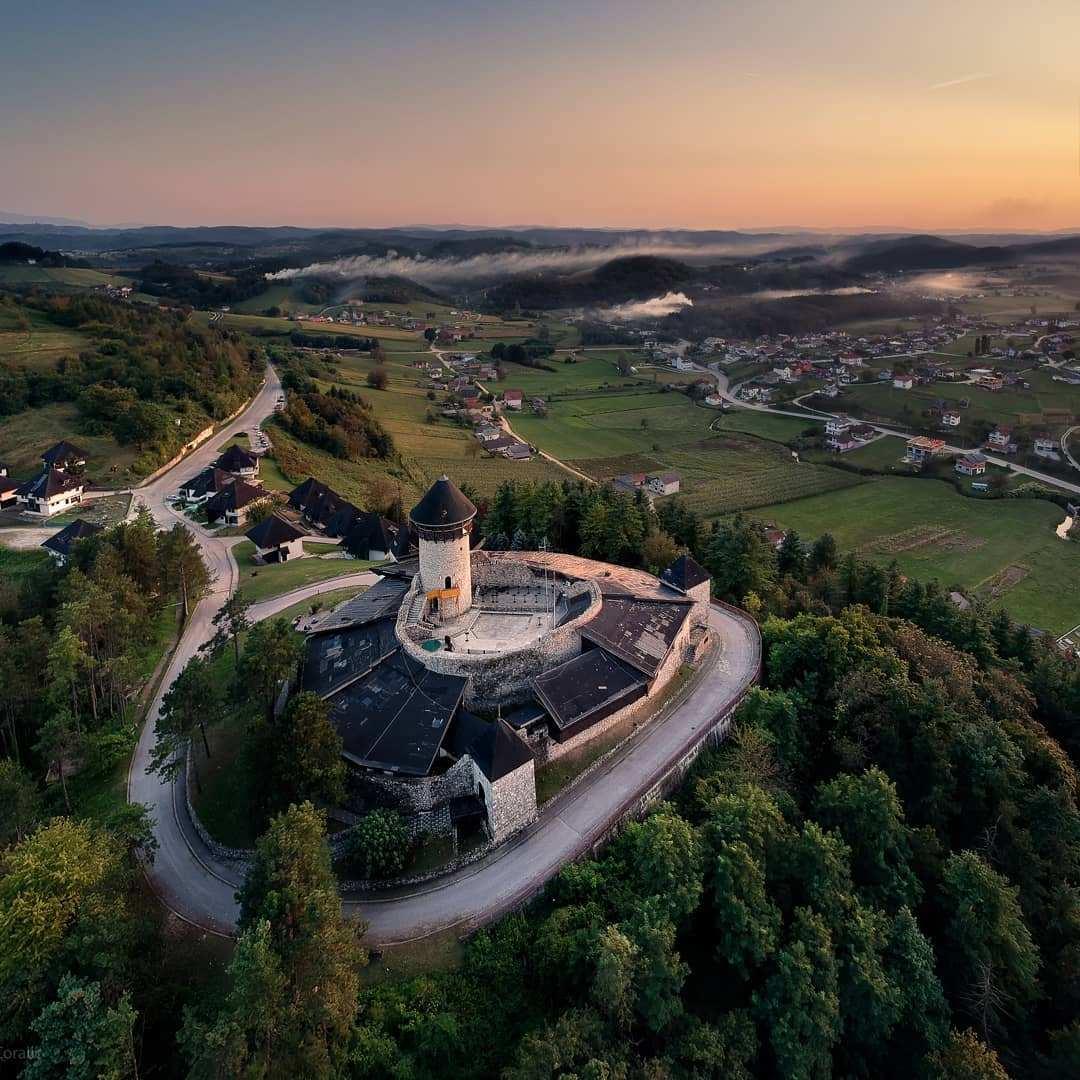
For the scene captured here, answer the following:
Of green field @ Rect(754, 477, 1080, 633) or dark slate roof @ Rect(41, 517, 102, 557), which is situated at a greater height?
dark slate roof @ Rect(41, 517, 102, 557)

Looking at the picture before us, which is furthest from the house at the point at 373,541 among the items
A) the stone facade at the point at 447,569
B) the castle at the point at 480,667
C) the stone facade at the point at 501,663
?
the stone facade at the point at 501,663

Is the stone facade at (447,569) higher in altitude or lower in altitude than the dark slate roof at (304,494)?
higher

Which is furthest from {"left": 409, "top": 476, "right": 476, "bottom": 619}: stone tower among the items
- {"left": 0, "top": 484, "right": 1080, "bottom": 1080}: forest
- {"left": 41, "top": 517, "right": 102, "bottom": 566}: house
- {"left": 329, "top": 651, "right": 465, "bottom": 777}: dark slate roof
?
{"left": 41, "top": 517, "right": 102, "bottom": 566}: house

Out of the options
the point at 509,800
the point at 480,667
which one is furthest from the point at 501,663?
the point at 509,800

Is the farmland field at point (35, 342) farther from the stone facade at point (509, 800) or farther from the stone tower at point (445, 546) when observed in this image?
the stone facade at point (509, 800)

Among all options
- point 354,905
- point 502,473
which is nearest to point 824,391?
point 502,473

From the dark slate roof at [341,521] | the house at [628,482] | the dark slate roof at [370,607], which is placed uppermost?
the dark slate roof at [370,607]

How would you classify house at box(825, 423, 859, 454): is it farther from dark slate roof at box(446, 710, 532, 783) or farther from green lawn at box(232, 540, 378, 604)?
Answer: dark slate roof at box(446, 710, 532, 783)
